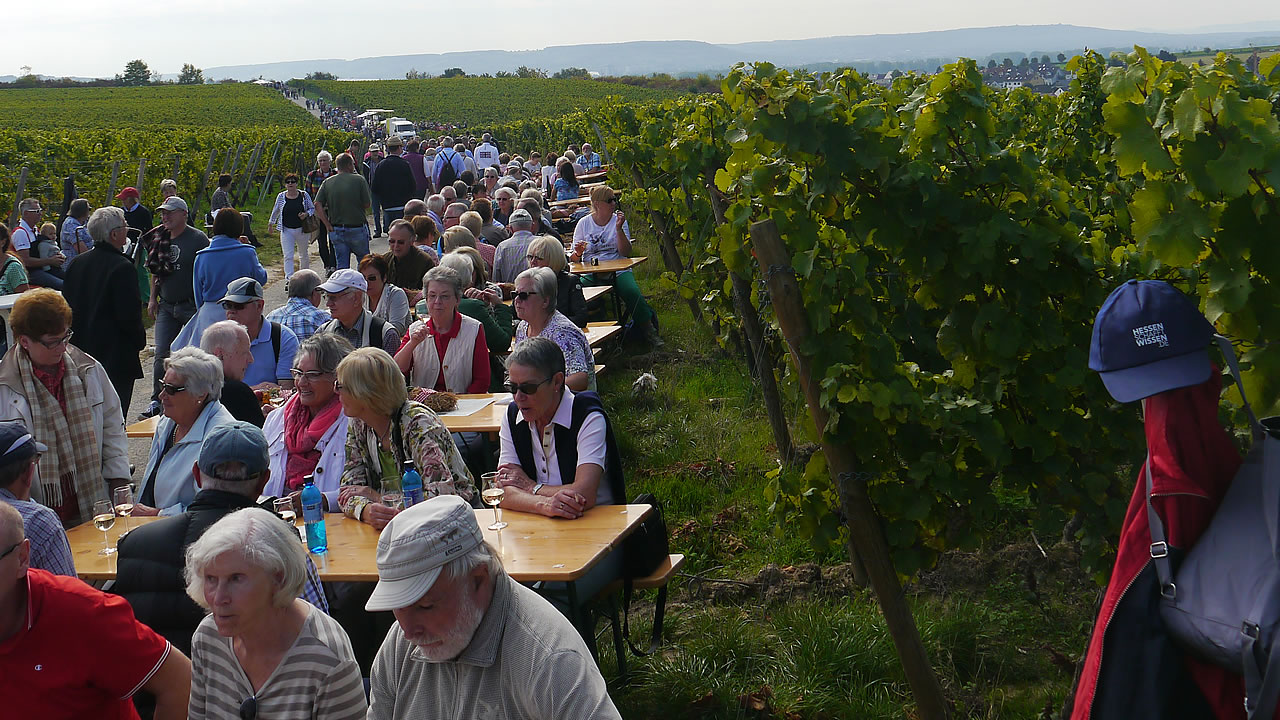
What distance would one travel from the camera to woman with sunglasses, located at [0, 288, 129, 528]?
4.97m

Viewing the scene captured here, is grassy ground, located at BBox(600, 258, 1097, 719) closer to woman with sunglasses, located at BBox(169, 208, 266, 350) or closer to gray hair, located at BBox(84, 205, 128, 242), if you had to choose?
woman with sunglasses, located at BBox(169, 208, 266, 350)

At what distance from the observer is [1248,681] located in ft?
6.14

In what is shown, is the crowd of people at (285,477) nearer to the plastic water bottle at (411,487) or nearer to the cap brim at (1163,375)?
the plastic water bottle at (411,487)

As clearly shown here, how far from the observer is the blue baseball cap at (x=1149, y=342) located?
7.13 feet

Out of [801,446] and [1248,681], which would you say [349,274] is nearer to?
[801,446]

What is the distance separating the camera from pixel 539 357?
14.9 feet

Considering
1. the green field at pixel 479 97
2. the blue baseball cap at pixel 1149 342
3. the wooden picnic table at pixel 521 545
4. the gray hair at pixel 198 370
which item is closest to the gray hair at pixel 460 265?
the gray hair at pixel 198 370

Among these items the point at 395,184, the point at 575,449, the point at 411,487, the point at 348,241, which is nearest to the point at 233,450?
the point at 411,487

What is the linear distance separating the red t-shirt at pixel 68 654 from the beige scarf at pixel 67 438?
2.32 metres

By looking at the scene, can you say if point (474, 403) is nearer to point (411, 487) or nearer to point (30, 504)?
point (411, 487)

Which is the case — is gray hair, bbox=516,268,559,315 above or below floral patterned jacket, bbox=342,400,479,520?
above

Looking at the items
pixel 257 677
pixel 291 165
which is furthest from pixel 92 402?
pixel 291 165

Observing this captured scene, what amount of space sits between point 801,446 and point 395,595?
5247mm

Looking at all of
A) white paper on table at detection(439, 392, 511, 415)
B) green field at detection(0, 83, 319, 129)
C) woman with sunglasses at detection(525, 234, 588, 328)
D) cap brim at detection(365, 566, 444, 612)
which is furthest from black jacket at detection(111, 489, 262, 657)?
green field at detection(0, 83, 319, 129)
